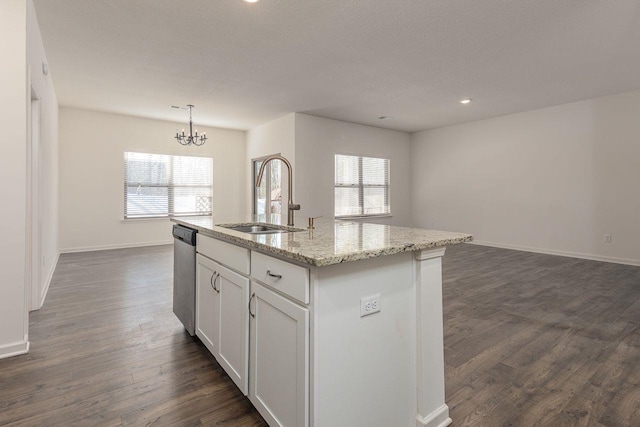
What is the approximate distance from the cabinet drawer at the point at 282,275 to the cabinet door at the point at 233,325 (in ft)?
0.48

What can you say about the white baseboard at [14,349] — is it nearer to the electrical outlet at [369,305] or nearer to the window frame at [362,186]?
the electrical outlet at [369,305]

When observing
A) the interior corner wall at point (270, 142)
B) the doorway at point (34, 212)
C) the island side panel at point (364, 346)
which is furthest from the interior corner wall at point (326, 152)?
the island side panel at point (364, 346)

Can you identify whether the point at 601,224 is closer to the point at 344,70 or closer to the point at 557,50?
the point at 557,50

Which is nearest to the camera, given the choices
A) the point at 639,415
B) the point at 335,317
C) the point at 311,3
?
the point at 335,317

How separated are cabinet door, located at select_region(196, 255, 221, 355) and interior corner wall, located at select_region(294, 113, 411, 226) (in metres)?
3.94

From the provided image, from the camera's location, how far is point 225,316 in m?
1.83

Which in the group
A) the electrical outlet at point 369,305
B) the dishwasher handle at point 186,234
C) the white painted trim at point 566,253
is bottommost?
the white painted trim at point 566,253

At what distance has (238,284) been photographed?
5.50 feet

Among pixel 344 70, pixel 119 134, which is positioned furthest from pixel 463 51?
pixel 119 134

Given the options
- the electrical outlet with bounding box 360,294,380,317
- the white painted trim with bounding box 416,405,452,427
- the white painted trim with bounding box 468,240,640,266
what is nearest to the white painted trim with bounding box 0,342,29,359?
the electrical outlet with bounding box 360,294,380,317

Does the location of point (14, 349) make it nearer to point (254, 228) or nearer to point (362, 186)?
point (254, 228)

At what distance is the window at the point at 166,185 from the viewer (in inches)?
256

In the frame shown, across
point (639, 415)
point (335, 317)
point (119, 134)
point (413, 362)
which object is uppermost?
point (119, 134)

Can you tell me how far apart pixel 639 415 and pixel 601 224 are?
4708 mm
